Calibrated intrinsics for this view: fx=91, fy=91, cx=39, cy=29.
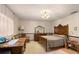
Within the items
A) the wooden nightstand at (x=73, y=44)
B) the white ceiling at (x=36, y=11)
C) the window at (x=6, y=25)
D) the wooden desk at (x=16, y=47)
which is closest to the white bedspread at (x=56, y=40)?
the wooden nightstand at (x=73, y=44)

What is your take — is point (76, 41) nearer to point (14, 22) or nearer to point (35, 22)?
point (35, 22)

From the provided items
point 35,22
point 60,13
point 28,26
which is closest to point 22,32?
point 28,26

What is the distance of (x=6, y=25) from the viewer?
1257 millimetres

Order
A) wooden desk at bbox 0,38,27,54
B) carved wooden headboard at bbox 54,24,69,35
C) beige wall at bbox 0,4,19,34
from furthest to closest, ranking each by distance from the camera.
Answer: carved wooden headboard at bbox 54,24,69,35 → beige wall at bbox 0,4,19,34 → wooden desk at bbox 0,38,27,54

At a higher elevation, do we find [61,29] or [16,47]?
[61,29]

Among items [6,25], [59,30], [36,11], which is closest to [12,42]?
[6,25]

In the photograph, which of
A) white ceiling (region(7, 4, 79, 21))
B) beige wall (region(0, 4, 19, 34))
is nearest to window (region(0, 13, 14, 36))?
beige wall (region(0, 4, 19, 34))

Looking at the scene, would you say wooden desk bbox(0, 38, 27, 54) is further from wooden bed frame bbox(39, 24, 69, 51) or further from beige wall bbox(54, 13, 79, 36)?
beige wall bbox(54, 13, 79, 36)

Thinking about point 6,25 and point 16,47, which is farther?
point 6,25

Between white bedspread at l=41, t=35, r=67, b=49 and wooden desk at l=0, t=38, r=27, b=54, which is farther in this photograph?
white bedspread at l=41, t=35, r=67, b=49

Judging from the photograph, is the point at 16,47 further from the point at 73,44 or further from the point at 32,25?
the point at 73,44

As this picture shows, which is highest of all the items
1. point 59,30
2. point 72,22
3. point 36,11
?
point 36,11

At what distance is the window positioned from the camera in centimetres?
120
